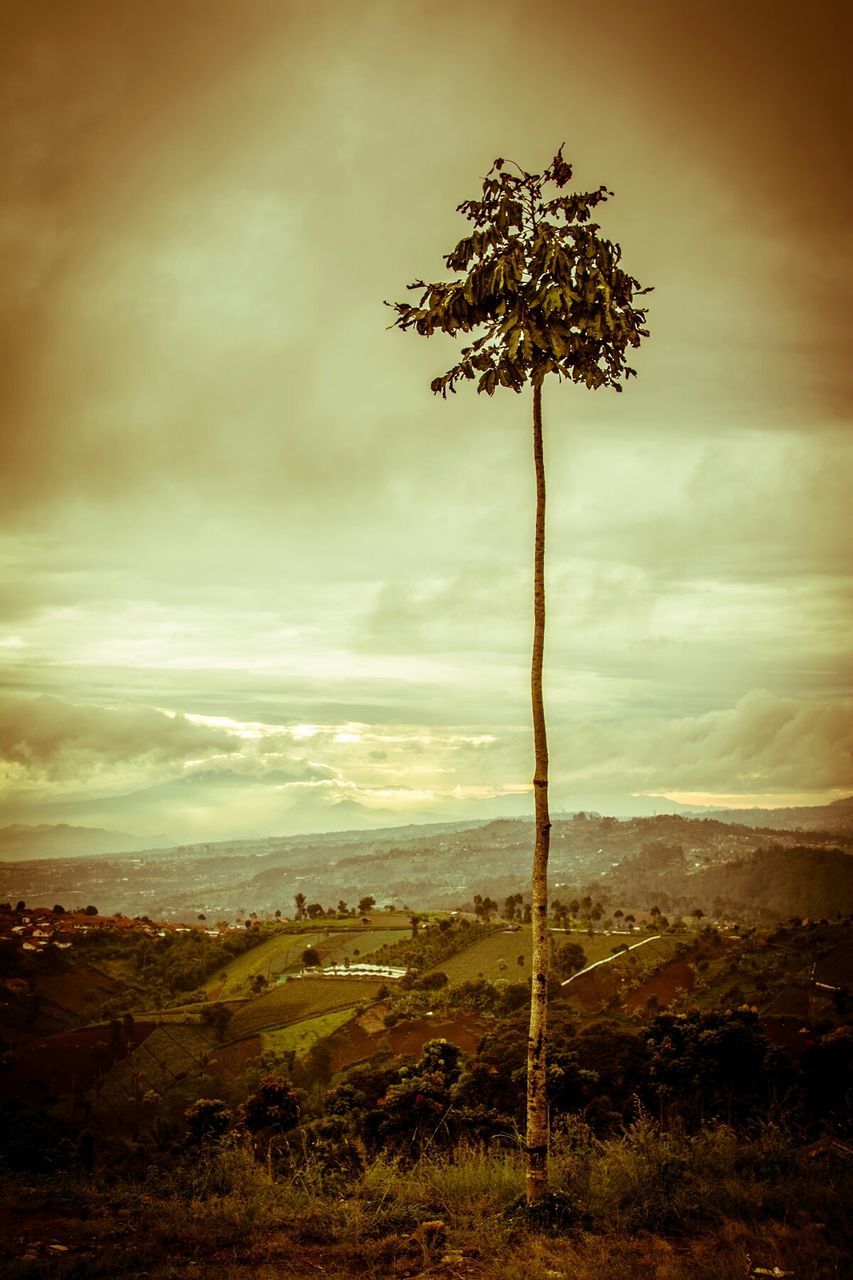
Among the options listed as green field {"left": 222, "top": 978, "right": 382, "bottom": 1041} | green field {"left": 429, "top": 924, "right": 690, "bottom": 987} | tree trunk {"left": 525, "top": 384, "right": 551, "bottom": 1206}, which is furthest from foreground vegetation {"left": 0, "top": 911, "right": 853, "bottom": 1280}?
green field {"left": 429, "top": 924, "right": 690, "bottom": 987}

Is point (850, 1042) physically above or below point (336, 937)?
above

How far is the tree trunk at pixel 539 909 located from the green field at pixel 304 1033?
61485 mm

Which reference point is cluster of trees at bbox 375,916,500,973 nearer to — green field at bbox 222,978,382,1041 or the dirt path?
green field at bbox 222,978,382,1041

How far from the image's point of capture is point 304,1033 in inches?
2589

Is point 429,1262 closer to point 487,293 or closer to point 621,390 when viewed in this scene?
point 621,390

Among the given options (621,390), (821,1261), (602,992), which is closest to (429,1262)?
(821,1261)

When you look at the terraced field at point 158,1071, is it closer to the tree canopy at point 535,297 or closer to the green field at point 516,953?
the green field at point 516,953

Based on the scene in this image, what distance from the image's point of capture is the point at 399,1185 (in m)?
10.6

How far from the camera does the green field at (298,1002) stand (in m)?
71.8

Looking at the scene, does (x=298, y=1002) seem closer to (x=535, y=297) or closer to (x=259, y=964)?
(x=259, y=964)

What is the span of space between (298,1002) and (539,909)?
259 ft

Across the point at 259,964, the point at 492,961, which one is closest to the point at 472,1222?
the point at 492,961

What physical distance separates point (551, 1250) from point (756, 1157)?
4.33 m

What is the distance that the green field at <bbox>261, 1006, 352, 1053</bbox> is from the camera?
6288cm
